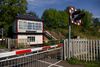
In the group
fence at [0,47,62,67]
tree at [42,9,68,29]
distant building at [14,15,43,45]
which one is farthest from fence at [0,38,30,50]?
tree at [42,9,68,29]

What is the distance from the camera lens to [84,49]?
13.7 metres

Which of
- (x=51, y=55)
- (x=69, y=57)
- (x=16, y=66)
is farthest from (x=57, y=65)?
(x=16, y=66)

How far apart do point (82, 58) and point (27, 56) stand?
5.57 m

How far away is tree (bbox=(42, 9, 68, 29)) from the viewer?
301 feet

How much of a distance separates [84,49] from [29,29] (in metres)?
34.8

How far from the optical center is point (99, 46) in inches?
535

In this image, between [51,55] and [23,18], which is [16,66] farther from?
[23,18]

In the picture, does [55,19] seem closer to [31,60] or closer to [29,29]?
[29,29]

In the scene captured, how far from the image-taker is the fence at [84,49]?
1322 centimetres

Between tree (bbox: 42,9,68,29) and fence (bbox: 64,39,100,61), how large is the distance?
7386 centimetres

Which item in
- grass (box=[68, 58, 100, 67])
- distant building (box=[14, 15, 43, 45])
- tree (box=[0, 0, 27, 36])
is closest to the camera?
grass (box=[68, 58, 100, 67])

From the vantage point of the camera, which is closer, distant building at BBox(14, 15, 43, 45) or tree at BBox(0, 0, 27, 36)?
distant building at BBox(14, 15, 43, 45)

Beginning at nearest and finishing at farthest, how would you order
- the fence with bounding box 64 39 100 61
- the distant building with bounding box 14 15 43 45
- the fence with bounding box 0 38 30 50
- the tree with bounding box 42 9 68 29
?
the fence with bounding box 64 39 100 61
the fence with bounding box 0 38 30 50
the distant building with bounding box 14 15 43 45
the tree with bounding box 42 9 68 29

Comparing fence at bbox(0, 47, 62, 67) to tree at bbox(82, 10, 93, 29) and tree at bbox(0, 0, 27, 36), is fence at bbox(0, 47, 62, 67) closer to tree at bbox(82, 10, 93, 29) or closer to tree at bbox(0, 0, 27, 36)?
tree at bbox(0, 0, 27, 36)
